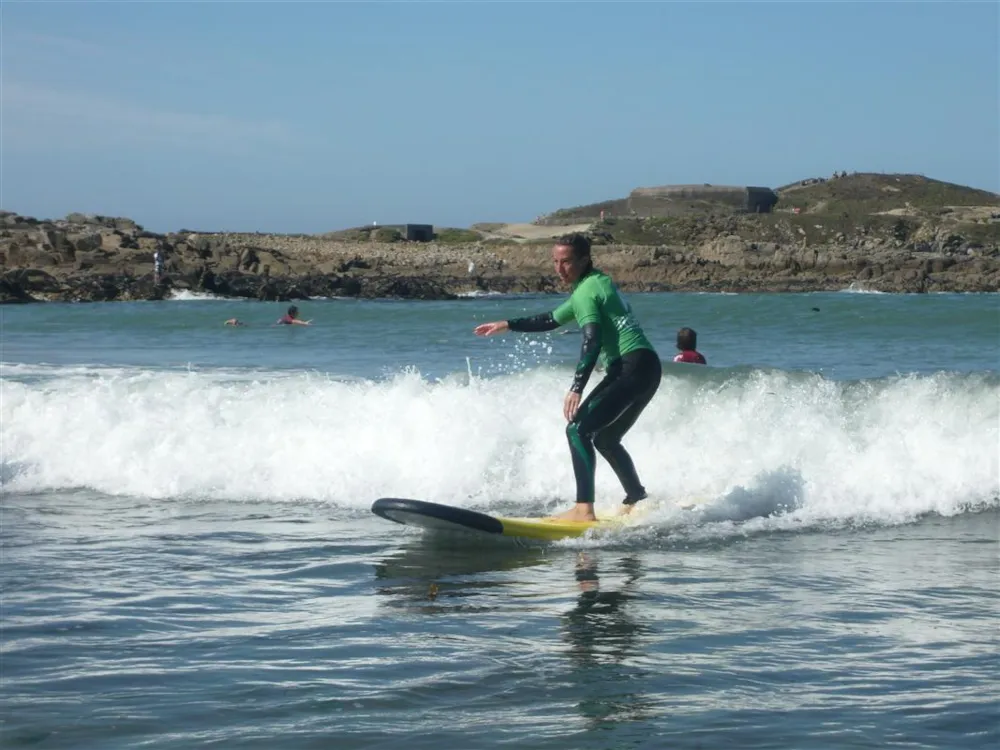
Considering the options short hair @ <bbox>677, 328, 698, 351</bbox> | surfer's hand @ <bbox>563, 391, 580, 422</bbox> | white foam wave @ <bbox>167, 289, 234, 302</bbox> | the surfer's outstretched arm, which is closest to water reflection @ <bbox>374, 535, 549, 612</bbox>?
surfer's hand @ <bbox>563, 391, 580, 422</bbox>

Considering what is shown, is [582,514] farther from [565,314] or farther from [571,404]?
[565,314]

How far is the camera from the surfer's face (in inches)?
347

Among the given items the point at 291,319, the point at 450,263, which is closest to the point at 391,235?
the point at 450,263

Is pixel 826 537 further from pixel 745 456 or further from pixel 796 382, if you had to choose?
pixel 796 382

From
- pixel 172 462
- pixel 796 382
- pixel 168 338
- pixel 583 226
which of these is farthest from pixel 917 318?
pixel 583 226

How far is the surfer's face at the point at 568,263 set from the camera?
347 inches

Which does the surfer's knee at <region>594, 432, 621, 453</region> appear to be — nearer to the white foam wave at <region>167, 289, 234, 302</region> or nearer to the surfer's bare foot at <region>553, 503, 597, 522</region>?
the surfer's bare foot at <region>553, 503, 597, 522</region>

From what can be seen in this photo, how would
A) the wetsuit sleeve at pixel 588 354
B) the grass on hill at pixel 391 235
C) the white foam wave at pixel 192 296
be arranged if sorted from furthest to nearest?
1. the grass on hill at pixel 391 235
2. the white foam wave at pixel 192 296
3. the wetsuit sleeve at pixel 588 354

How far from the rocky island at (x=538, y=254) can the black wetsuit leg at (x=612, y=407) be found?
3644 cm

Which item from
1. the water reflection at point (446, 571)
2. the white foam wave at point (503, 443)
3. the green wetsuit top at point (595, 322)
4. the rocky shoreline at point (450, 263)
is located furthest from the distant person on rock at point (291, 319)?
the green wetsuit top at point (595, 322)

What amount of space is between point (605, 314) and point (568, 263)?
38 cm

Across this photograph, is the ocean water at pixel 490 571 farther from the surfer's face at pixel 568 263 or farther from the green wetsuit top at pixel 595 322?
the surfer's face at pixel 568 263

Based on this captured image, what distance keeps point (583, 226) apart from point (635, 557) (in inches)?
2757

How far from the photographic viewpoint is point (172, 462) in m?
12.2
